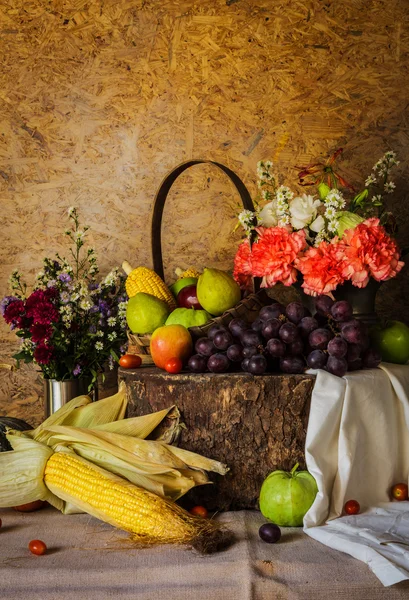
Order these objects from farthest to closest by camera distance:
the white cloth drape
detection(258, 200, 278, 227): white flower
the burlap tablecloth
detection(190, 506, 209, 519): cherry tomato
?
1. detection(258, 200, 278, 227): white flower
2. detection(190, 506, 209, 519): cherry tomato
3. the white cloth drape
4. the burlap tablecloth

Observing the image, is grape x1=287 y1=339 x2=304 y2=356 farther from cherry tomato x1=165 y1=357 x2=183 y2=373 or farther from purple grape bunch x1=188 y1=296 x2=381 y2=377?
cherry tomato x1=165 y1=357 x2=183 y2=373

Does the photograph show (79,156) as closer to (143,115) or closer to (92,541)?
(143,115)

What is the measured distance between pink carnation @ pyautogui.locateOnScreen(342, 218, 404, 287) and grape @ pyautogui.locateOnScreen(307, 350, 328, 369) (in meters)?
0.27

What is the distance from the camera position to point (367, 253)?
1.90 meters

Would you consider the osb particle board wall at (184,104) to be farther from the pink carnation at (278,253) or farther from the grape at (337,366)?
the grape at (337,366)

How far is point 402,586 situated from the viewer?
1.39 metres

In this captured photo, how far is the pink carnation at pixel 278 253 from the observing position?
198 cm

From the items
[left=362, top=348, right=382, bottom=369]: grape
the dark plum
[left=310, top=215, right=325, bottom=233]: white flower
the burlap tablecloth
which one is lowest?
the burlap tablecloth

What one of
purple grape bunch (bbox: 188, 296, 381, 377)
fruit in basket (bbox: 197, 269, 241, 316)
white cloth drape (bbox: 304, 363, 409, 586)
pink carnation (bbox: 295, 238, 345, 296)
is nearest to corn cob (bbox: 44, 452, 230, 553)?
white cloth drape (bbox: 304, 363, 409, 586)

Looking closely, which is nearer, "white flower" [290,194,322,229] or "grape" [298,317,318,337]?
"grape" [298,317,318,337]

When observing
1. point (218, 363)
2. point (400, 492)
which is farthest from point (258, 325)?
point (400, 492)

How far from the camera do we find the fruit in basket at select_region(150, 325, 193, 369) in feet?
6.21

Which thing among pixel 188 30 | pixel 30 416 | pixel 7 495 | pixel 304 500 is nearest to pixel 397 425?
pixel 304 500

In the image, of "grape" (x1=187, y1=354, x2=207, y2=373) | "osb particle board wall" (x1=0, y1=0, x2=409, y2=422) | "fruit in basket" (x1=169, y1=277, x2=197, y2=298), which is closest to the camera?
"grape" (x1=187, y1=354, x2=207, y2=373)
